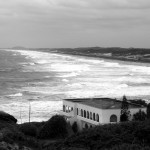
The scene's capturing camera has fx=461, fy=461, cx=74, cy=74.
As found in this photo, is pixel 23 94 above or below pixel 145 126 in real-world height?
below

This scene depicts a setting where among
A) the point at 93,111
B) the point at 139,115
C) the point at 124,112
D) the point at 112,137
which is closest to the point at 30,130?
the point at 93,111

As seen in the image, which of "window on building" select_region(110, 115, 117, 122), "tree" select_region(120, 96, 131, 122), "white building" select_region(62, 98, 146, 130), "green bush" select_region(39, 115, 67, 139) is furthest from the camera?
"window on building" select_region(110, 115, 117, 122)

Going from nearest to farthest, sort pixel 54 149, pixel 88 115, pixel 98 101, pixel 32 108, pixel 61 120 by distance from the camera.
Answer: 1. pixel 54 149
2. pixel 61 120
3. pixel 88 115
4. pixel 98 101
5. pixel 32 108

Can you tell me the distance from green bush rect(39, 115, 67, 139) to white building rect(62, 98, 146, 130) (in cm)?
316

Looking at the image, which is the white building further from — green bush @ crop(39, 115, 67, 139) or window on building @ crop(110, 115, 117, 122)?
green bush @ crop(39, 115, 67, 139)

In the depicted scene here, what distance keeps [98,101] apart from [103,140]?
14666 millimetres

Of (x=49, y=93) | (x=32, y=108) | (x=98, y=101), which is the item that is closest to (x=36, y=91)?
(x=49, y=93)

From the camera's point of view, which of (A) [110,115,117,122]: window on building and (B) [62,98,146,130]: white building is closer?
(B) [62,98,146,130]: white building

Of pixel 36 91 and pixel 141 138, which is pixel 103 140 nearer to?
pixel 141 138

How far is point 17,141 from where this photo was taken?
12758 mm

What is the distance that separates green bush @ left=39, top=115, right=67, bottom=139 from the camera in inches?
865

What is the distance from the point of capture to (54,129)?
22.9m

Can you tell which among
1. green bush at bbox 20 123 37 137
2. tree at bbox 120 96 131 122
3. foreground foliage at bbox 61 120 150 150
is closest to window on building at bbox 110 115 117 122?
tree at bbox 120 96 131 122

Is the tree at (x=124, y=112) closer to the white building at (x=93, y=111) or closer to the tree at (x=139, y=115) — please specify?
the white building at (x=93, y=111)
